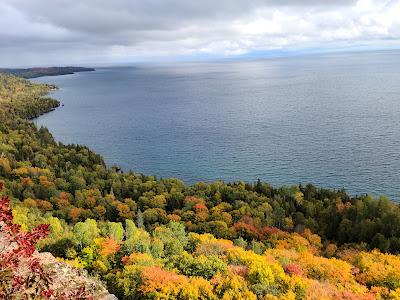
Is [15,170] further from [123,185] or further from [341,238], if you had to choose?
[341,238]

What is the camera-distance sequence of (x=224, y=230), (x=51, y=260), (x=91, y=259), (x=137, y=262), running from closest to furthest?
(x=51, y=260)
(x=137, y=262)
(x=91, y=259)
(x=224, y=230)

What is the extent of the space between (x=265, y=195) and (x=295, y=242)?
110 ft

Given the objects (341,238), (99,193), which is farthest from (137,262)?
(99,193)

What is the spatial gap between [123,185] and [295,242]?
75344 millimetres

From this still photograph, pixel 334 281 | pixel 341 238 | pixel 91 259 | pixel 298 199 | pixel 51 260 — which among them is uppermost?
pixel 51 260

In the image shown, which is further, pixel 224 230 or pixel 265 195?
pixel 265 195

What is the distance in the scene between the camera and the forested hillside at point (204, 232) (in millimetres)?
51500

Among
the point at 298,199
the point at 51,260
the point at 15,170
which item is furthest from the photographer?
the point at 15,170

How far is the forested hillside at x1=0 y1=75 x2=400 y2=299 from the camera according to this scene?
51.5 meters

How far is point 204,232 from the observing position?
409 ft

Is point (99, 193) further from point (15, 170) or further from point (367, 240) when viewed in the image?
point (367, 240)

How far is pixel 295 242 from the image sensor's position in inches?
4444

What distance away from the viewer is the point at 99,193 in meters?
152

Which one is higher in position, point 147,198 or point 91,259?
point 91,259
